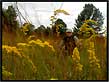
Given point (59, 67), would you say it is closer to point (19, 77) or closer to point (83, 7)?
point (19, 77)

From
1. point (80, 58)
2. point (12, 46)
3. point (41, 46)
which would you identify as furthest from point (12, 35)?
point (80, 58)

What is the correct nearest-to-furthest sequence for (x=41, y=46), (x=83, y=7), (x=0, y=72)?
(x=0, y=72) < (x=41, y=46) < (x=83, y=7)

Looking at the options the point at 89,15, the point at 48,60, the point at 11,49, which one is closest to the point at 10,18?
the point at 11,49

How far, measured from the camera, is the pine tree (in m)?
2.94

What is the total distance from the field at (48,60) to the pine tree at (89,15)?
148 millimetres

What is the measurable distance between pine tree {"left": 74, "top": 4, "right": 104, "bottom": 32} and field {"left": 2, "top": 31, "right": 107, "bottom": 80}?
15 cm

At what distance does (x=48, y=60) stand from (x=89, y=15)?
0.61 metres

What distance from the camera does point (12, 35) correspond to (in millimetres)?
2875

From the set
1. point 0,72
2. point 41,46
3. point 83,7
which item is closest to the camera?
point 0,72

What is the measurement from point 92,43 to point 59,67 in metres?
0.36

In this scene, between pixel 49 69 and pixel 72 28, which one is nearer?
pixel 49 69

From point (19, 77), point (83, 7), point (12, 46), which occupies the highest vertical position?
point (83, 7)

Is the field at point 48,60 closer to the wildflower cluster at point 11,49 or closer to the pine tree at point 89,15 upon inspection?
the wildflower cluster at point 11,49

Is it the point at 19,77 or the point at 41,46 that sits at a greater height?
the point at 41,46
